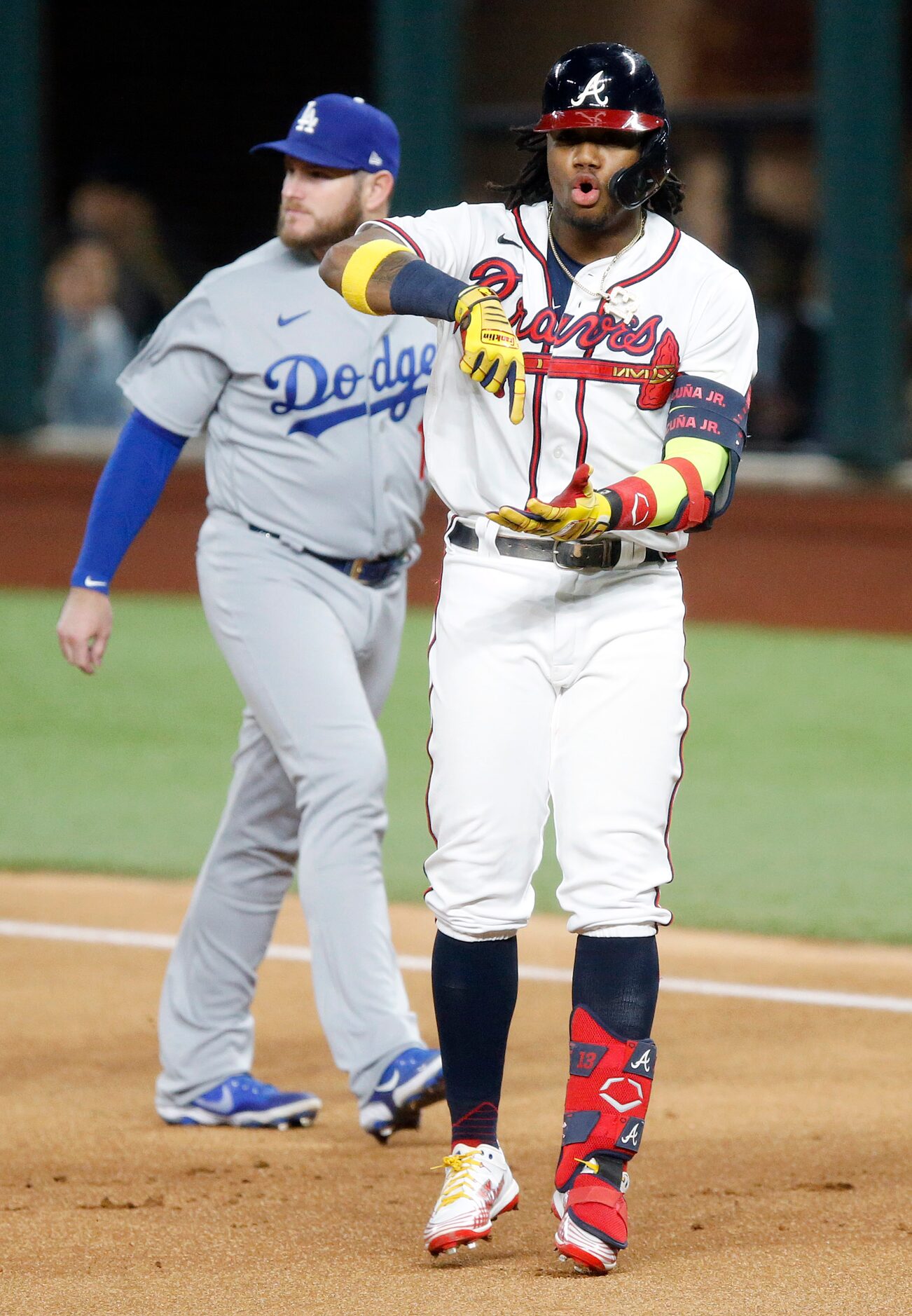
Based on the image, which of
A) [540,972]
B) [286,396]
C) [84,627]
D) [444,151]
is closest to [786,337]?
[444,151]

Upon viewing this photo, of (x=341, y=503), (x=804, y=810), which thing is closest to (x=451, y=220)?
(x=341, y=503)

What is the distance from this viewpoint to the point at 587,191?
326 centimetres

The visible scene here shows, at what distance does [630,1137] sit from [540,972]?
220 centimetres

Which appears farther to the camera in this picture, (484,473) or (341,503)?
(341,503)

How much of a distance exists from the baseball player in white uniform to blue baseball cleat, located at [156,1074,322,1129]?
0.84 m

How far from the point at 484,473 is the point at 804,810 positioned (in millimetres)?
4353

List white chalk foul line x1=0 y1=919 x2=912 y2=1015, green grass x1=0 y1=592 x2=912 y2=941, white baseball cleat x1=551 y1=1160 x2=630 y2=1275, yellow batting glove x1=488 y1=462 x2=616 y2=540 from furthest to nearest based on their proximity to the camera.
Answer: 1. green grass x1=0 y1=592 x2=912 y2=941
2. white chalk foul line x1=0 y1=919 x2=912 y2=1015
3. white baseball cleat x1=551 y1=1160 x2=630 y2=1275
4. yellow batting glove x1=488 y1=462 x2=616 y2=540

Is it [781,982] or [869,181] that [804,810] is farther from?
[869,181]

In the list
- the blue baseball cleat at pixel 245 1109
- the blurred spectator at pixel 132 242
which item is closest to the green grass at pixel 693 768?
the blue baseball cleat at pixel 245 1109

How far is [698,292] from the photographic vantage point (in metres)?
3.29

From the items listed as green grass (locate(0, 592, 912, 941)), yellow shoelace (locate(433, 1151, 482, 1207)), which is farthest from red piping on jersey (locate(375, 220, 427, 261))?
green grass (locate(0, 592, 912, 941))

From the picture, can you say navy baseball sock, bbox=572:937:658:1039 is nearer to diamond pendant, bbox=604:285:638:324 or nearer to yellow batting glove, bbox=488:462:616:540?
yellow batting glove, bbox=488:462:616:540

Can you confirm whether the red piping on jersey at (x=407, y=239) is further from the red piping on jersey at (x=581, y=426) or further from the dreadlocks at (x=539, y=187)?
the red piping on jersey at (x=581, y=426)

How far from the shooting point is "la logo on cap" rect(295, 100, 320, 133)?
409 centimetres
